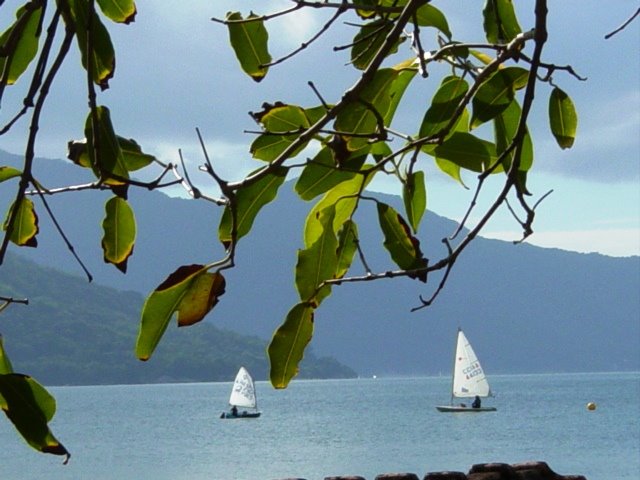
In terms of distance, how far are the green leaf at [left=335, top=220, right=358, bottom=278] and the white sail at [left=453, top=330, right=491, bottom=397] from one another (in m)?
49.4

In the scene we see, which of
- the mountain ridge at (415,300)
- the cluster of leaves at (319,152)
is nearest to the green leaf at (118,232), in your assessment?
the cluster of leaves at (319,152)

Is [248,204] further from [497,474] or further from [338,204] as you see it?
[497,474]

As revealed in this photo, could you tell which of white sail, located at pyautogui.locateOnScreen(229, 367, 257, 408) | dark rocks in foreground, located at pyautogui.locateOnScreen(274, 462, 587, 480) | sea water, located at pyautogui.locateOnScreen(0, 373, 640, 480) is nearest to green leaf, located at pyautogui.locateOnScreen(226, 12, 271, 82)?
dark rocks in foreground, located at pyautogui.locateOnScreen(274, 462, 587, 480)

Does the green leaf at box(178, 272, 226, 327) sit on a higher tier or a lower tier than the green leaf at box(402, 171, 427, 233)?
lower

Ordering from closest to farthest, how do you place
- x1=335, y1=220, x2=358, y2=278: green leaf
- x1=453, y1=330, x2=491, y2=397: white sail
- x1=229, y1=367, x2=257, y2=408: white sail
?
x1=335, y1=220, x2=358, y2=278: green leaf < x1=453, y1=330, x2=491, y2=397: white sail < x1=229, y1=367, x2=257, y2=408: white sail

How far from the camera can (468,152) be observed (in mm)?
823

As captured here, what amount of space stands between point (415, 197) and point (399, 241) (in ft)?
0.14

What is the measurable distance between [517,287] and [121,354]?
7332 centimetres

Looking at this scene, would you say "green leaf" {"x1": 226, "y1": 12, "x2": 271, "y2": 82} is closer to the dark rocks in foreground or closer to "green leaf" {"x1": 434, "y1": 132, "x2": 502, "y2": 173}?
"green leaf" {"x1": 434, "y1": 132, "x2": 502, "y2": 173}

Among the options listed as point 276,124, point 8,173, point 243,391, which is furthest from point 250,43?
point 243,391

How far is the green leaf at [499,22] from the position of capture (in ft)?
2.80

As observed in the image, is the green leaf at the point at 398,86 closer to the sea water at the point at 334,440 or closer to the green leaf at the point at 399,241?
the green leaf at the point at 399,241

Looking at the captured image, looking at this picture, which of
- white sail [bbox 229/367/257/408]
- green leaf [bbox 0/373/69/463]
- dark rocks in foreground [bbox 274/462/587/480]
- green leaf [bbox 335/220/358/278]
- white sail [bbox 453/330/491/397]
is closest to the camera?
green leaf [bbox 0/373/69/463]

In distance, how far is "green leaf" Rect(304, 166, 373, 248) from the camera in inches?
31.7
